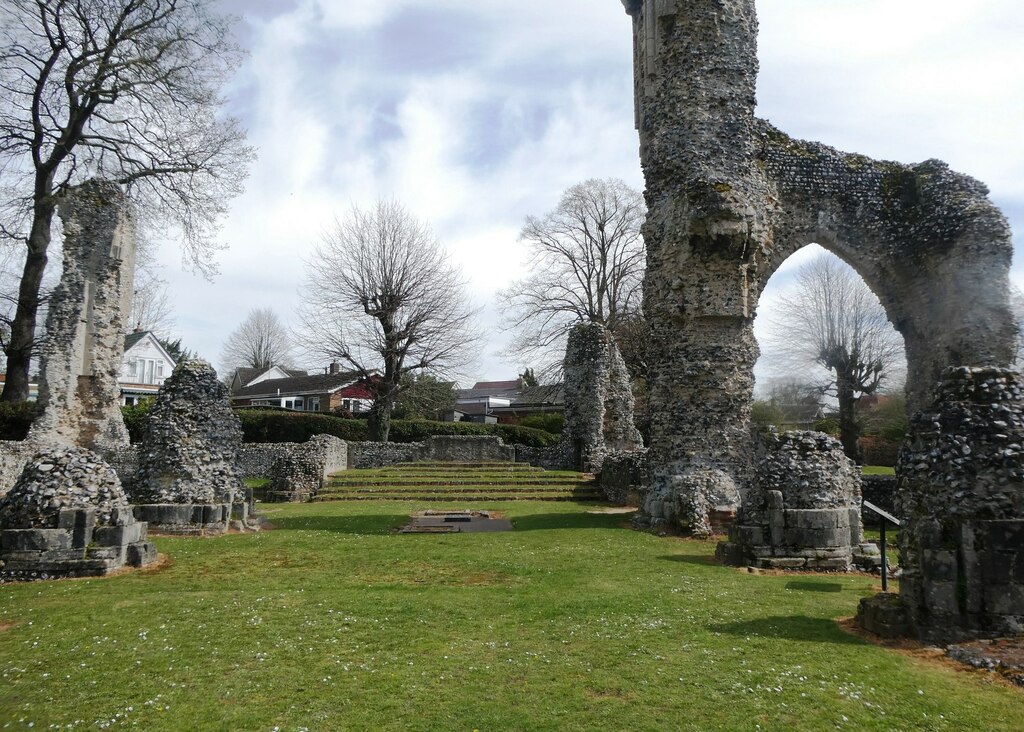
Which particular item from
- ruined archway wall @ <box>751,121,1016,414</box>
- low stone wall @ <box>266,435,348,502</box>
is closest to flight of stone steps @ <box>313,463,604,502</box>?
low stone wall @ <box>266,435,348,502</box>

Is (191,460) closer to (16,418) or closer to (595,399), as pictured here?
(16,418)

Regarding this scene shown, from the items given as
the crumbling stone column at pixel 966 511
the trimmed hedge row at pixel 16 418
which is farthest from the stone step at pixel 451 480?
the crumbling stone column at pixel 966 511

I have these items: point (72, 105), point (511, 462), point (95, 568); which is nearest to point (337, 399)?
point (511, 462)

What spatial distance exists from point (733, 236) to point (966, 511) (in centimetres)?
876

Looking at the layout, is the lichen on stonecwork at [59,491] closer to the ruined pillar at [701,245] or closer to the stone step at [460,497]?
the ruined pillar at [701,245]

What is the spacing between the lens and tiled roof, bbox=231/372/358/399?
49094 millimetres

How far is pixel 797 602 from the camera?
265 inches

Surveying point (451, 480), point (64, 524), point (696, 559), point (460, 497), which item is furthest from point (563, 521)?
point (64, 524)

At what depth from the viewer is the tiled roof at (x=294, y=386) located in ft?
161

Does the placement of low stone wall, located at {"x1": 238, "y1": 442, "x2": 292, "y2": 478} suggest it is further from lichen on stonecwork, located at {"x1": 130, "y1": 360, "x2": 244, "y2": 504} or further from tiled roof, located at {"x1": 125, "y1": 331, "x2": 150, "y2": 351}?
tiled roof, located at {"x1": 125, "y1": 331, "x2": 150, "y2": 351}

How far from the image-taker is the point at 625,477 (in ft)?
60.1

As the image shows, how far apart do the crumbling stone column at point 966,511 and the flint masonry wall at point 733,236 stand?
257 inches

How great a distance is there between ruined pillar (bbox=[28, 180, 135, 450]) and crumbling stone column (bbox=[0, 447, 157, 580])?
48.3 feet

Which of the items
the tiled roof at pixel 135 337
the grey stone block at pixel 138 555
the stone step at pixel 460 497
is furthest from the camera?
the tiled roof at pixel 135 337
